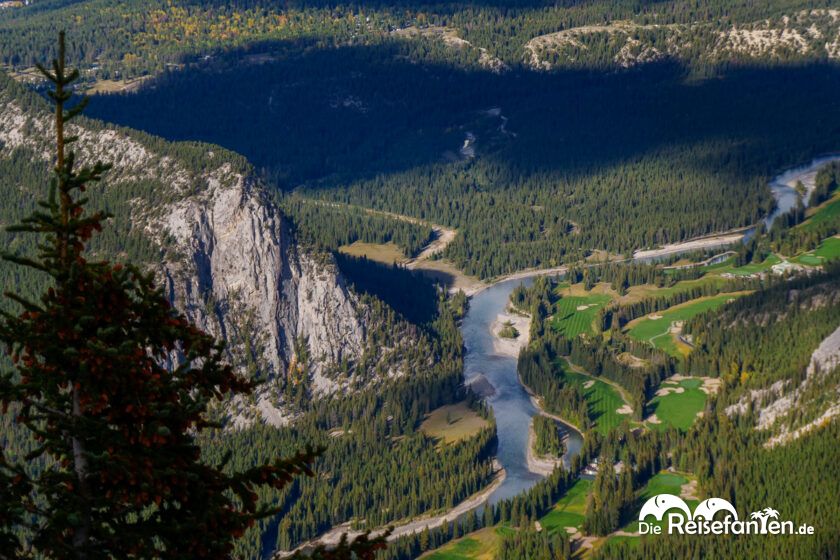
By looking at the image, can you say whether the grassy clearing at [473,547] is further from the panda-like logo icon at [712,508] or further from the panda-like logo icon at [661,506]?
the panda-like logo icon at [712,508]

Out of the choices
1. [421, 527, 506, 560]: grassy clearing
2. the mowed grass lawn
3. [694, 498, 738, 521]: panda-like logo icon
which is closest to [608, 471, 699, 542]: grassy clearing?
[694, 498, 738, 521]: panda-like logo icon

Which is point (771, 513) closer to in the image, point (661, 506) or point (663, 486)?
point (661, 506)

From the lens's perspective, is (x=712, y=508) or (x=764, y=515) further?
(x=712, y=508)

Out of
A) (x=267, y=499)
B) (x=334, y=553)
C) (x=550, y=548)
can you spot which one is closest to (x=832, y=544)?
(x=550, y=548)

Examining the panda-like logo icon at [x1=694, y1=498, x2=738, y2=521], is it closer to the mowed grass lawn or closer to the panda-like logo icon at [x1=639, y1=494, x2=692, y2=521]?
the panda-like logo icon at [x1=639, y1=494, x2=692, y2=521]

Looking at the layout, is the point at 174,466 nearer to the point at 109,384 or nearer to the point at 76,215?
the point at 109,384

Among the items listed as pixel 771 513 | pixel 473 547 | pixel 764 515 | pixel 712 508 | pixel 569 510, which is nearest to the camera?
pixel 771 513

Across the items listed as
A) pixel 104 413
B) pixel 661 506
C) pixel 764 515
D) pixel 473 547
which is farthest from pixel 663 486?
pixel 104 413
